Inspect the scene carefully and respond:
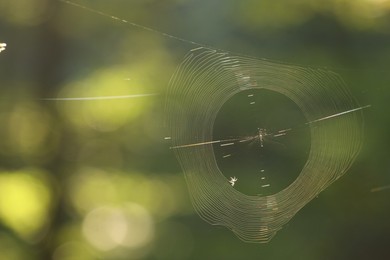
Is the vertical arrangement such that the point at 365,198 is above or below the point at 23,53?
below

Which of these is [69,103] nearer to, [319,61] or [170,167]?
[170,167]

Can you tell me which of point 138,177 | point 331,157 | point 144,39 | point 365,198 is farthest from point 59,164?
point 365,198

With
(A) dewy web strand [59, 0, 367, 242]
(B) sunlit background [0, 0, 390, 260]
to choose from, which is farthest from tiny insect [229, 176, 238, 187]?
(B) sunlit background [0, 0, 390, 260]

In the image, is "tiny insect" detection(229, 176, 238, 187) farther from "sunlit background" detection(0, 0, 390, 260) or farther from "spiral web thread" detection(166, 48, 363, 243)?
"sunlit background" detection(0, 0, 390, 260)

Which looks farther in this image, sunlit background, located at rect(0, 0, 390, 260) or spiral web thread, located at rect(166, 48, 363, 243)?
sunlit background, located at rect(0, 0, 390, 260)

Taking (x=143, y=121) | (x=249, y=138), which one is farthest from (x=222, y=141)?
(x=143, y=121)

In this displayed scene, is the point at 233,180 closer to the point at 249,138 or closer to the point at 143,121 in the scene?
the point at 249,138
